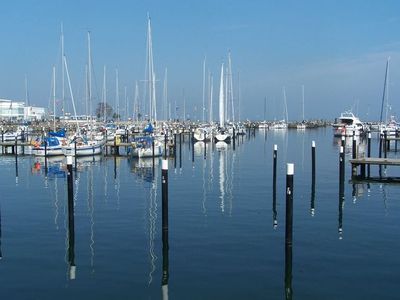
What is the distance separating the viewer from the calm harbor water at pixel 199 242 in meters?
14.0

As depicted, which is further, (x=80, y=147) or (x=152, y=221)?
(x=80, y=147)

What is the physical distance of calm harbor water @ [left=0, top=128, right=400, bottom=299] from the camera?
14047 mm

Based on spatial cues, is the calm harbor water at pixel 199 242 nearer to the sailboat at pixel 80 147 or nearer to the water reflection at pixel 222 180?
the water reflection at pixel 222 180

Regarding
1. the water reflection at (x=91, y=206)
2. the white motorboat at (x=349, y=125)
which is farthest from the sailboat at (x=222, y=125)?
the water reflection at (x=91, y=206)

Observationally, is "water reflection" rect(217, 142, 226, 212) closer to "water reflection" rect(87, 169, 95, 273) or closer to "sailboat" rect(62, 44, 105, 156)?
"water reflection" rect(87, 169, 95, 273)

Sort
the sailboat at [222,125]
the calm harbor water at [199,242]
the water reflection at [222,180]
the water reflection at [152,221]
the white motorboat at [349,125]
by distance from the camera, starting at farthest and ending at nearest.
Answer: the white motorboat at [349,125], the sailboat at [222,125], the water reflection at [222,180], the water reflection at [152,221], the calm harbor water at [199,242]

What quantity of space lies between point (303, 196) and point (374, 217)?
19.0ft

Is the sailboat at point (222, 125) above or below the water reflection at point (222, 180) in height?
above

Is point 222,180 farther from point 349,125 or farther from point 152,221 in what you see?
point 349,125

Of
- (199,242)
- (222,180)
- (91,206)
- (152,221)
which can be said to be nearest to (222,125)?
(222,180)

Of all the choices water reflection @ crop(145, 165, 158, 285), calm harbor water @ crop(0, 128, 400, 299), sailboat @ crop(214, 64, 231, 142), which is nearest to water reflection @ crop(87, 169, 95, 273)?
calm harbor water @ crop(0, 128, 400, 299)

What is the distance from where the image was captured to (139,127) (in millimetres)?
88562

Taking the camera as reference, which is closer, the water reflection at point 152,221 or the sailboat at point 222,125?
the water reflection at point 152,221

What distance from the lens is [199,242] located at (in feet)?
60.4
